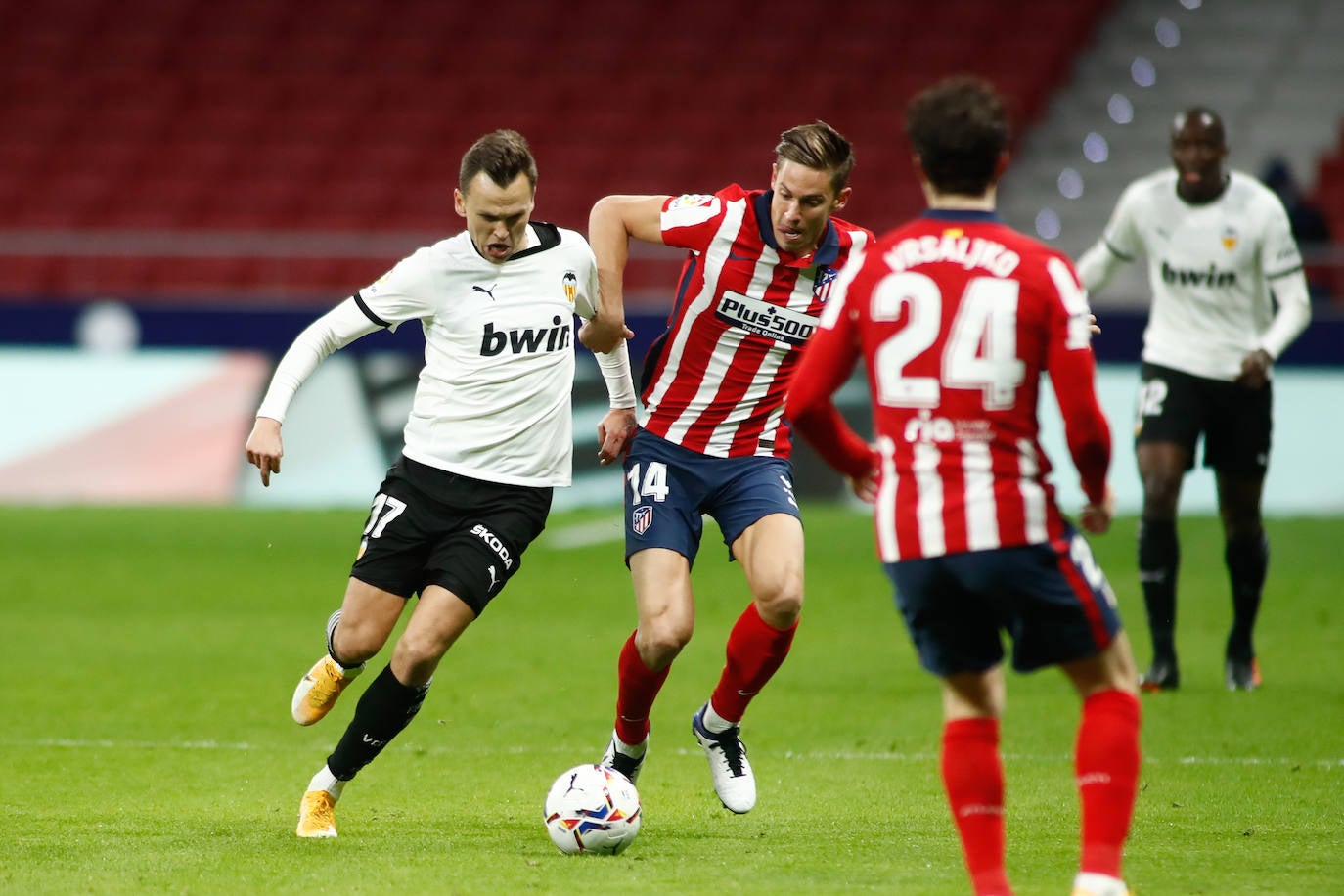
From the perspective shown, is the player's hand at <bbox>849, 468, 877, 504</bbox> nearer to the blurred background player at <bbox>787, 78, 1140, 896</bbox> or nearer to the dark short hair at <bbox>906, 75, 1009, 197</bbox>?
the blurred background player at <bbox>787, 78, 1140, 896</bbox>

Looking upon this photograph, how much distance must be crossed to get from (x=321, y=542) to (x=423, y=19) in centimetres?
1150

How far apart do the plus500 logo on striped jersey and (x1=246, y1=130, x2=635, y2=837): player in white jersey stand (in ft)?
1.72

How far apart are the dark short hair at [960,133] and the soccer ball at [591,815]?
2088 millimetres

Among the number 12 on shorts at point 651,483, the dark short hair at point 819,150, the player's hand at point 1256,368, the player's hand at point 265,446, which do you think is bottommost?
the number 12 on shorts at point 651,483

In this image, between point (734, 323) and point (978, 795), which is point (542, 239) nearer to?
point (734, 323)

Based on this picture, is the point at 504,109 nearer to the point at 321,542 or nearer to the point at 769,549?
the point at 321,542

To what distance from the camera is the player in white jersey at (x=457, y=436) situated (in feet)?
17.7

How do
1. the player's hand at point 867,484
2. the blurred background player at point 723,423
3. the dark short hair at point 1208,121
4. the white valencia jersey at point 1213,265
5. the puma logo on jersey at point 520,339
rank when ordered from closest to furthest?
the player's hand at point 867,484 < the puma logo on jersey at point 520,339 < the blurred background player at point 723,423 < the dark short hair at point 1208,121 < the white valencia jersey at point 1213,265

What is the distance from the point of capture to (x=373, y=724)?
5.37m

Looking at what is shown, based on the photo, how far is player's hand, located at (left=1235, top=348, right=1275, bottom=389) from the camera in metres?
7.77

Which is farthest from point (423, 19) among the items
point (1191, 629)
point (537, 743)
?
point (537, 743)

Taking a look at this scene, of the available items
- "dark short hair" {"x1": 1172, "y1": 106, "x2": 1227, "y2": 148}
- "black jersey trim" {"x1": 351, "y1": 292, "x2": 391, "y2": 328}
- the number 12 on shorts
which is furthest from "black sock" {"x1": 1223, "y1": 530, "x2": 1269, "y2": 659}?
"black jersey trim" {"x1": 351, "y1": 292, "x2": 391, "y2": 328}

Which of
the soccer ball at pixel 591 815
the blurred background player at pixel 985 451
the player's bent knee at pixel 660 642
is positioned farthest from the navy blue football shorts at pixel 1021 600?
the player's bent knee at pixel 660 642

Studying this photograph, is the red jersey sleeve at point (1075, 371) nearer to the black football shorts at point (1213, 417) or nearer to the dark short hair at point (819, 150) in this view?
the dark short hair at point (819, 150)
